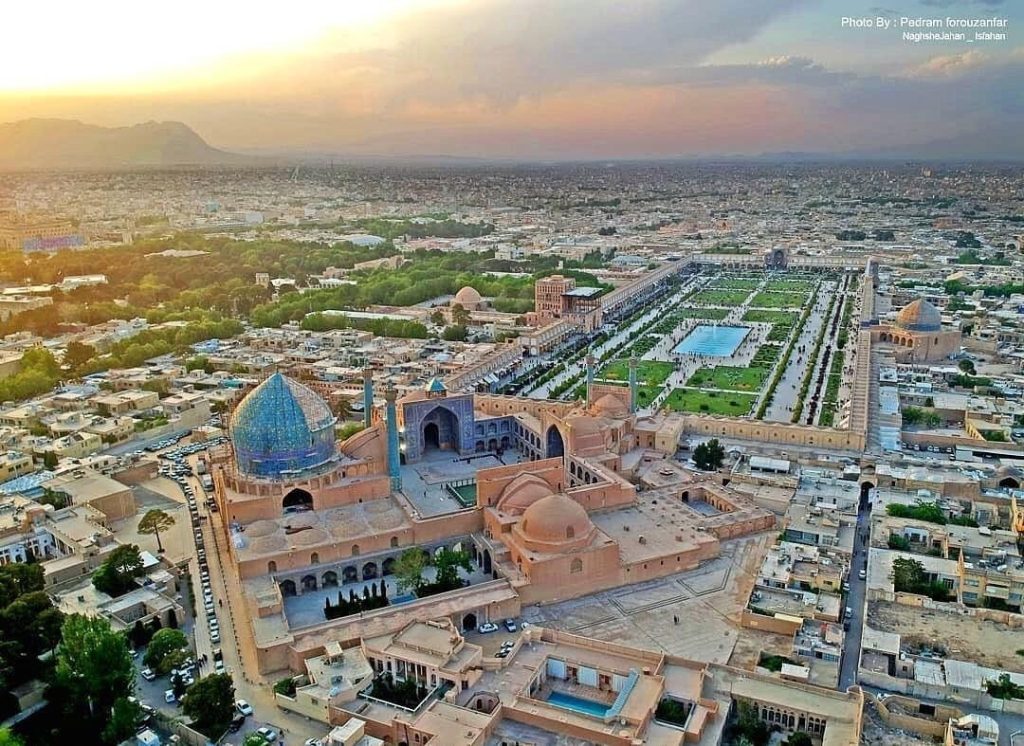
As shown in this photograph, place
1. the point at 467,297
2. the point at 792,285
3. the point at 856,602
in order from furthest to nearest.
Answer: the point at 792,285
the point at 467,297
the point at 856,602

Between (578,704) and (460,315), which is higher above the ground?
(460,315)

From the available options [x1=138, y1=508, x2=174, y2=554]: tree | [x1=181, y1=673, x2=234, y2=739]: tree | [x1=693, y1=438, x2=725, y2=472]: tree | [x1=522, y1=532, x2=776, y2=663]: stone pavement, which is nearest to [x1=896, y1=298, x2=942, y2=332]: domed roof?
[x1=693, y1=438, x2=725, y2=472]: tree

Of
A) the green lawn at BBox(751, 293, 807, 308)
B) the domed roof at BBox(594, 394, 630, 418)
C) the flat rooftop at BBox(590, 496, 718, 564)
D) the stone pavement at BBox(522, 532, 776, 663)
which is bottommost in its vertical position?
the stone pavement at BBox(522, 532, 776, 663)

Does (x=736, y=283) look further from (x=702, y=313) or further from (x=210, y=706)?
(x=210, y=706)

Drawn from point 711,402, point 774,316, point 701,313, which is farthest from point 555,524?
point 774,316

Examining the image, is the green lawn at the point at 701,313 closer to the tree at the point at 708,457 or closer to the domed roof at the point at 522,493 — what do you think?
the tree at the point at 708,457

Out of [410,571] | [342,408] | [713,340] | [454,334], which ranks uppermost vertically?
[454,334]

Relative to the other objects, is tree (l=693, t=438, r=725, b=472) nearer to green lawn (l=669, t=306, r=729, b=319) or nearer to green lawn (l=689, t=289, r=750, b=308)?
green lawn (l=669, t=306, r=729, b=319)
